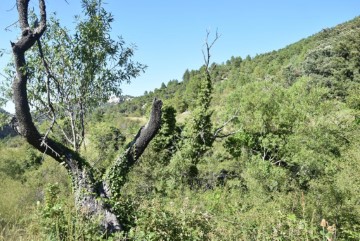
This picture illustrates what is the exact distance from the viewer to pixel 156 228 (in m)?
5.29

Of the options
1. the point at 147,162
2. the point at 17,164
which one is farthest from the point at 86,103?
the point at 17,164

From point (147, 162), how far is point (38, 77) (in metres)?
22.6

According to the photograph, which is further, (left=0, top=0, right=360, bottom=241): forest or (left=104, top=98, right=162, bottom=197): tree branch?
(left=104, top=98, right=162, bottom=197): tree branch

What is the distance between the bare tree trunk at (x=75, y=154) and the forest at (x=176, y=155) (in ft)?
0.08

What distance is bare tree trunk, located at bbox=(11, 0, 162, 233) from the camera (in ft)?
21.9

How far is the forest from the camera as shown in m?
5.53

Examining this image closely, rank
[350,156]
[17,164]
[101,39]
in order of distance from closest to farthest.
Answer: [101,39] < [350,156] < [17,164]

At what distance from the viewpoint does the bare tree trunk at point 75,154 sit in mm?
6668

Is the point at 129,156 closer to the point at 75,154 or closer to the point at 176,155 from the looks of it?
the point at 75,154

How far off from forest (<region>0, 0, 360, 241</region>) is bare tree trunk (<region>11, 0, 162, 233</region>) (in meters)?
0.02

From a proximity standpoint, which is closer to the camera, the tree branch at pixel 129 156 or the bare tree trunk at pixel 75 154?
the bare tree trunk at pixel 75 154

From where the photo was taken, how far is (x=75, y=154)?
7742mm

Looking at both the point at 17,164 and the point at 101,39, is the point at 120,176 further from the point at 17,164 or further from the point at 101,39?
the point at 17,164

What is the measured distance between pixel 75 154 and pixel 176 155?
2499 cm
